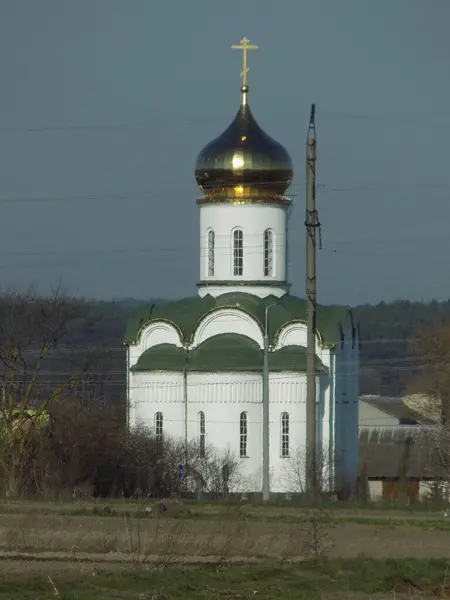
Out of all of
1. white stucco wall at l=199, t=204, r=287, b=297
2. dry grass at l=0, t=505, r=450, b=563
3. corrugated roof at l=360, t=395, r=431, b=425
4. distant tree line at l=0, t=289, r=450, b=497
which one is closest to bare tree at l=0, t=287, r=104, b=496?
distant tree line at l=0, t=289, r=450, b=497

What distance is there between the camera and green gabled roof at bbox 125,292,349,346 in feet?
132

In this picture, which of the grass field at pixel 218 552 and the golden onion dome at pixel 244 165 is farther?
the golden onion dome at pixel 244 165

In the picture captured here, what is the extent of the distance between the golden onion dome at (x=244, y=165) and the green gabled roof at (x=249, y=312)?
2207 millimetres

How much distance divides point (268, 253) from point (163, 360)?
345 centimetres

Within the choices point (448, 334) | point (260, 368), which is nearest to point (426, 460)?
point (448, 334)

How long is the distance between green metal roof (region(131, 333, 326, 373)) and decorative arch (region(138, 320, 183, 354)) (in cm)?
55

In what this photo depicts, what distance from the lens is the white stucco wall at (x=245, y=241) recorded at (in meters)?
40.8

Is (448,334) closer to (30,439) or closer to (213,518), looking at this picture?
(30,439)

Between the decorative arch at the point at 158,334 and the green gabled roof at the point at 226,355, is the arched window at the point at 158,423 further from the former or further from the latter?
the decorative arch at the point at 158,334

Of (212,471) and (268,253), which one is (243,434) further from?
(268,253)

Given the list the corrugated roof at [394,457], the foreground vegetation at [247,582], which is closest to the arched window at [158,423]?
the corrugated roof at [394,457]

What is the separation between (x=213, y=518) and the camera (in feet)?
69.3

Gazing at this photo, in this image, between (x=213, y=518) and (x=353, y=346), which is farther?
(x=353, y=346)

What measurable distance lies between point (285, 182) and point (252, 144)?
1173 mm
